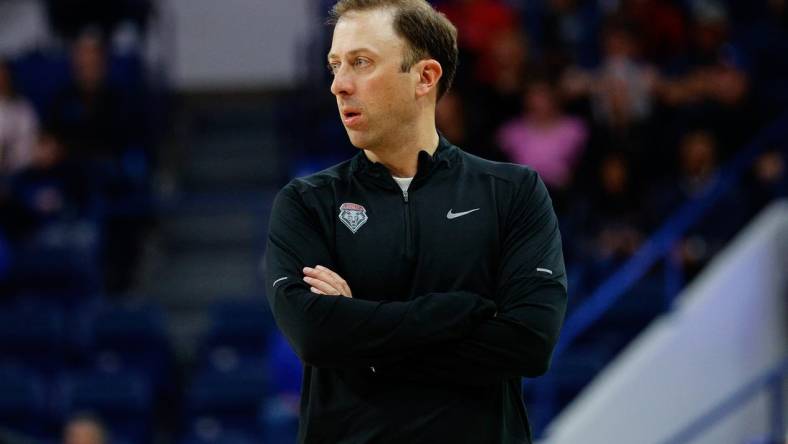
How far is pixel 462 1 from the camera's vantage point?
10672mm

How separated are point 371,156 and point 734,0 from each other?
8764 millimetres

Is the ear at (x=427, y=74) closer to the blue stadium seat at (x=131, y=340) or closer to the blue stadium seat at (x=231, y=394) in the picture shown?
the blue stadium seat at (x=231, y=394)

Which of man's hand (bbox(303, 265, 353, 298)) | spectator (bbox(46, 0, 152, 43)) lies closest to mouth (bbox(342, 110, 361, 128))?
man's hand (bbox(303, 265, 353, 298))

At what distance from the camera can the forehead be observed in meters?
2.84

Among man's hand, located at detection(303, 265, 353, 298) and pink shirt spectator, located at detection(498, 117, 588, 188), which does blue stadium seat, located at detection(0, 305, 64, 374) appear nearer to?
pink shirt spectator, located at detection(498, 117, 588, 188)

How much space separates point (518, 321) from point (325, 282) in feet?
1.44

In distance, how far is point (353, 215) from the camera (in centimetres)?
290

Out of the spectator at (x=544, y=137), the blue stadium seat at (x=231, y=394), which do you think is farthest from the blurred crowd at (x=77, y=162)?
the spectator at (x=544, y=137)

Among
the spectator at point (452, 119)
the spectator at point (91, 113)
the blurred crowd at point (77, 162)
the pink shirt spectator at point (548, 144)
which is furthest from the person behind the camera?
the spectator at point (91, 113)

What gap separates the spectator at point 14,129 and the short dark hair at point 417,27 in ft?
24.8

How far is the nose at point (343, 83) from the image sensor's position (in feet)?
9.33

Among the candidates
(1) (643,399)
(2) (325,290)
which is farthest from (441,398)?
(1) (643,399)

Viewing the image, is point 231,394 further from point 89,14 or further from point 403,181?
point 403,181

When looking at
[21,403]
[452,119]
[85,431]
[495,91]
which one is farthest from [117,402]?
[495,91]
